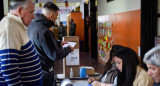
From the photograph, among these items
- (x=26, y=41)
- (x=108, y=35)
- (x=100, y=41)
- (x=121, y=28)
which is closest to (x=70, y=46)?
(x=26, y=41)

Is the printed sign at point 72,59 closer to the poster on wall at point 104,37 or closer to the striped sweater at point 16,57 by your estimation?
the striped sweater at point 16,57

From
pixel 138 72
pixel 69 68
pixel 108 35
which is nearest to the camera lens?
pixel 138 72

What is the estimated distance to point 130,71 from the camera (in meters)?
1.88

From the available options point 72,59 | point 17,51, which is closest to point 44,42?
point 72,59

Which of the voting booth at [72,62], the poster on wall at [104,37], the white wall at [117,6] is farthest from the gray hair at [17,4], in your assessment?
the poster on wall at [104,37]

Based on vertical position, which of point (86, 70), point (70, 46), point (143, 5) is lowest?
point (86, 70)

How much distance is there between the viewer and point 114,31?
5.39 meters

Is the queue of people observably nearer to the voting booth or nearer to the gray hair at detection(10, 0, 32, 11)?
the gray hair at detection(10, 0, 32, 11)

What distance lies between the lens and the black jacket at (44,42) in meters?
2.29

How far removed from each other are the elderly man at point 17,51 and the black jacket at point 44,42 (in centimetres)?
67

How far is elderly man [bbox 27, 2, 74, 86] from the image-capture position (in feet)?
7.54

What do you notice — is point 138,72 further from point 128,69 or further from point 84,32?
point 84,32

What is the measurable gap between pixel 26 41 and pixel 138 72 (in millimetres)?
1054

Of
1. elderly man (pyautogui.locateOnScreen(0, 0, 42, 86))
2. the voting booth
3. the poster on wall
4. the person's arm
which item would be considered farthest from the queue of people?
the poster on wall
